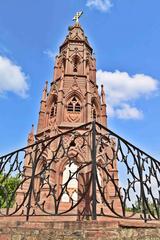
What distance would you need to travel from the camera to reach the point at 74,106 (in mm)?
22234

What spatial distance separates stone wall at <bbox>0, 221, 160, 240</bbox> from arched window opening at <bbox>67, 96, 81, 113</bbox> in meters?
18.5

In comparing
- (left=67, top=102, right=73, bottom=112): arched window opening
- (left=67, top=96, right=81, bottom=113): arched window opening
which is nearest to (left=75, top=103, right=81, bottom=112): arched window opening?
(left=67, top=96, right=81, bottom=113): arched window opening

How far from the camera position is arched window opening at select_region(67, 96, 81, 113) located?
72.2ft

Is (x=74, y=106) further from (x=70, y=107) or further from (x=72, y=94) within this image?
(x=72, y=94)

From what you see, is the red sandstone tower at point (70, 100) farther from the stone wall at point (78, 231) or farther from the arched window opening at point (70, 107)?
the stone wall at point (78, 231)

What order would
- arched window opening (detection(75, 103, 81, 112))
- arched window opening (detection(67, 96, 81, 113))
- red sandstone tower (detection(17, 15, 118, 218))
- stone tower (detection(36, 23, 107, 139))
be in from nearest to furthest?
red sandstone tower (detection(17, 15, 118, 218)) → stone tower (detection(36, 23, 107, 139)) → arched window opening (detection(67, 96, 81, 113)) → arched window opening (detection(75, 103, 81, 112))

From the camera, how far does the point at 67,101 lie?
22531mm

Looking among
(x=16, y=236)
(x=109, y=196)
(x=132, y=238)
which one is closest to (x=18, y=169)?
(x=16, y=236)

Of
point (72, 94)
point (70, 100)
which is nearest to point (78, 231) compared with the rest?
point (70, 100)

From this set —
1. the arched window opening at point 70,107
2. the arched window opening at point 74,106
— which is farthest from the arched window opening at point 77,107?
the arched window opening at point 70,107

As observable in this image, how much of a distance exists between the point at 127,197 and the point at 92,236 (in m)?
1.17

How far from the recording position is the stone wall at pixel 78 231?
116 inches

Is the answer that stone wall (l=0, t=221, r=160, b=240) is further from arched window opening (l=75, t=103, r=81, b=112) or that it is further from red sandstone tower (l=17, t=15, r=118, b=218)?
arched window opening (l=75, t=103, r=81, b=112)

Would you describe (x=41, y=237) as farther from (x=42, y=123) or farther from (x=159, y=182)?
(x=42, y=123)
